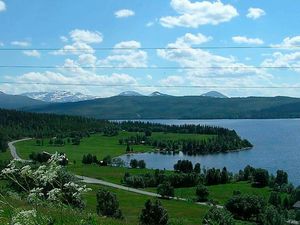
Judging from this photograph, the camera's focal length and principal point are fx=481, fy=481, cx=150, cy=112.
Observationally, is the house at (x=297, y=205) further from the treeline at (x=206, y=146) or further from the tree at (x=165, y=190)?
the treeline at (x=206, y=146)

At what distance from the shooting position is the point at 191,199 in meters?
85.3

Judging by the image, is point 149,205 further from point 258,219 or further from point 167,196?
point 167,196

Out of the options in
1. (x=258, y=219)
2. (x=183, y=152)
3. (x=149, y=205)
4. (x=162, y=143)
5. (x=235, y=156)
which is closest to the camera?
(x=149, y=205)

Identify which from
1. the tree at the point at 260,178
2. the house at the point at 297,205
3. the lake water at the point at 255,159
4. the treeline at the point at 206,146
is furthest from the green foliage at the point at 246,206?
the treeline at the point at 206,146

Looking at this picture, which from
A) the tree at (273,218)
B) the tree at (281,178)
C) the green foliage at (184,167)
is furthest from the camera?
the green foliage at (184,167)

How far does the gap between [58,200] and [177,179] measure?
100579 mm

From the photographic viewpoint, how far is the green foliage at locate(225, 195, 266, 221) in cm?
6806

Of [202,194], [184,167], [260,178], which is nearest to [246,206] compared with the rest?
[202,194]

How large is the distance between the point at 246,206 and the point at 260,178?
35518 mm

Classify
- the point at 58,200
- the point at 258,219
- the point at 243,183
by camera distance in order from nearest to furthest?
the point at 58,200
the point at 258,219
the point at 243,183

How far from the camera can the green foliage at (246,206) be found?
68062mm

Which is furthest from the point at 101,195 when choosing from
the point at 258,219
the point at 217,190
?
the point at 217,190

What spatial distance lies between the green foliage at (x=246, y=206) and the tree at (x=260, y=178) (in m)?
31.2

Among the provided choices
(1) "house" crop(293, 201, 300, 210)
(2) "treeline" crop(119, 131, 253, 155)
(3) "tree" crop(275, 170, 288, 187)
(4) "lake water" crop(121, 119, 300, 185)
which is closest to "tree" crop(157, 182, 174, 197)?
(1) "house" crop(293, 201, 300, 210)
